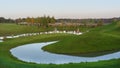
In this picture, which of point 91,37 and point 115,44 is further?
point 91,37

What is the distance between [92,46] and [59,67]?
26.1 metres

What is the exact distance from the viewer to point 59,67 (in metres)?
39.5

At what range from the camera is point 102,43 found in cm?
6688

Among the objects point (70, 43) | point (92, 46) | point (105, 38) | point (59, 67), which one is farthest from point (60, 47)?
point (59, 67)

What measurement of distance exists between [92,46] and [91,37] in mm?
7420

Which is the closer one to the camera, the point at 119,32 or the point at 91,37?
the point at 91,37

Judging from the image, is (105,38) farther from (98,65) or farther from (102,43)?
(98,65)

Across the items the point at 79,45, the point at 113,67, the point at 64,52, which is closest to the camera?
the point at 113,67

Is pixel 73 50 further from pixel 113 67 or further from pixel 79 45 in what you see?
pixel 113 67

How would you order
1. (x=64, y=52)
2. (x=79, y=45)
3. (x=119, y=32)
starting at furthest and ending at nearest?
(x=119, y=32) → (x=79, y=45) → (x=64, y=52)

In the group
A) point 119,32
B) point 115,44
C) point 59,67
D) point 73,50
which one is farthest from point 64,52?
point 119,32

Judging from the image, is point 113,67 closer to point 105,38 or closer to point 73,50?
point 73,50

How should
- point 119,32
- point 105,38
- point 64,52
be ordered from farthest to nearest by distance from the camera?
1. point 119,32
2. point 105,38
3. point 64,52

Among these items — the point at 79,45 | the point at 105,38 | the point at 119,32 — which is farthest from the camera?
the point at 119,32
